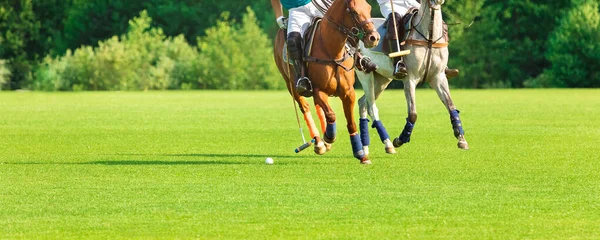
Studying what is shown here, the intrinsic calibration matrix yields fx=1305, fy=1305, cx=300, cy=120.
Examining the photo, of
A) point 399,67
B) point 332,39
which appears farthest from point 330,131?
point 399,67

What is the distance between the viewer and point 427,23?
16.4 metres

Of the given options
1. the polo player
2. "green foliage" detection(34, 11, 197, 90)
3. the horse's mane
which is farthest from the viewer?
"green foliage" detection(34, 11, 197, 90)

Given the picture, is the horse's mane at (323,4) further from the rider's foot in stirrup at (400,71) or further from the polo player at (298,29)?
the rider's foot in stirrup at (400,71)

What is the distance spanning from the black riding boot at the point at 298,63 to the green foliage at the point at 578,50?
170ft

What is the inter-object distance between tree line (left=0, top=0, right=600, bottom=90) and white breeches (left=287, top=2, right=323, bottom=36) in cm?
4852

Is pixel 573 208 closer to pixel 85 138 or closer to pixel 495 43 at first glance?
pixel 85 138

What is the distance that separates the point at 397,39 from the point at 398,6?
4.41 ft

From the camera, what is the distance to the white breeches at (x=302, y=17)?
1520 cm

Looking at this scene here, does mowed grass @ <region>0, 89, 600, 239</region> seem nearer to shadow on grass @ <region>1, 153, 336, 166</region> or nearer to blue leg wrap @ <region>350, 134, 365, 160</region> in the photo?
shadow on grass @ <region>1, 153, 336, 166</region>

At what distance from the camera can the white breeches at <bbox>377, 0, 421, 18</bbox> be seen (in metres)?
17.4

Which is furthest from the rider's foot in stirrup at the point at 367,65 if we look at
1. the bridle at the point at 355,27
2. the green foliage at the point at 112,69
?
the green foliage at the point at 112,69

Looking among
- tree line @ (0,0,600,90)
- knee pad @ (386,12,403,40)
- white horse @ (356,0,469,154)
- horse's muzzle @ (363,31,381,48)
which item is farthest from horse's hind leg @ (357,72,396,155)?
tree line @ (0,0,600,90)

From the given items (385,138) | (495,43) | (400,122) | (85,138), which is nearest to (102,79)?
(495,43)

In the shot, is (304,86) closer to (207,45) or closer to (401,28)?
(401,28)
